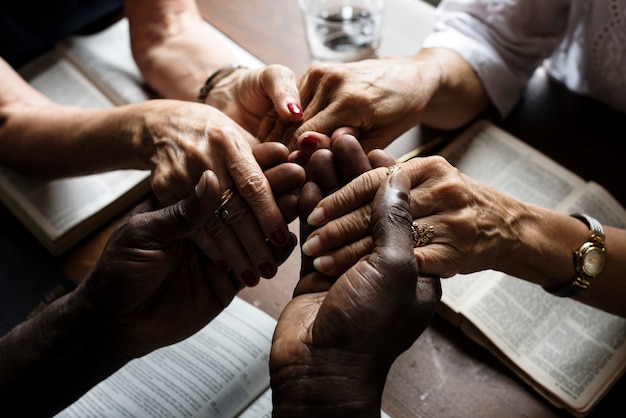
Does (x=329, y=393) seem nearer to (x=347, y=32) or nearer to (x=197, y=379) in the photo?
(x=197, y=379)

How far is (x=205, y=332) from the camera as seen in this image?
1076mm

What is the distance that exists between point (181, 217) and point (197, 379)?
31cm

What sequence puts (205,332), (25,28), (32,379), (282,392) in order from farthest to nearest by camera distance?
→ (25,28) < (205,332) < (32,379) < (282,392)

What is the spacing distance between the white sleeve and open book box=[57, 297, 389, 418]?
71cm

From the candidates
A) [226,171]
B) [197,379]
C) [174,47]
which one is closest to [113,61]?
[174,47]

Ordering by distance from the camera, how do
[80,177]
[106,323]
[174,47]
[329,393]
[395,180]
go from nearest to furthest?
[329,393] → [395,180] → [106,323] → [80,177] → [174,47]

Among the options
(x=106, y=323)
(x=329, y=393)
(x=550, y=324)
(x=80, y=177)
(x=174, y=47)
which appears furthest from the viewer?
(x=174, y=47)

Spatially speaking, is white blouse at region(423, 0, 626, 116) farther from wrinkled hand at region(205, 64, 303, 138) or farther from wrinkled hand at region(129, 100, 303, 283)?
wrinkled hand at region(129, 100, 303, 283)

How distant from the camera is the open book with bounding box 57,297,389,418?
990mm

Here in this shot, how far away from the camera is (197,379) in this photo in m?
1.02

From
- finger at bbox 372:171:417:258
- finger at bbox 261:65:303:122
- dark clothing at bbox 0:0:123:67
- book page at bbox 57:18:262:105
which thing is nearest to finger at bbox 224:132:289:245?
finger at bbox 261:65:303:122

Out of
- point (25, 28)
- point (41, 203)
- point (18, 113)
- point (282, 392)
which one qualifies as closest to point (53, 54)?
point (25, 28)

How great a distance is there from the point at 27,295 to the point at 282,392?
677 mm

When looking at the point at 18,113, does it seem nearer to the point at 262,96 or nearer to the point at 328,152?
the point at 262,96
